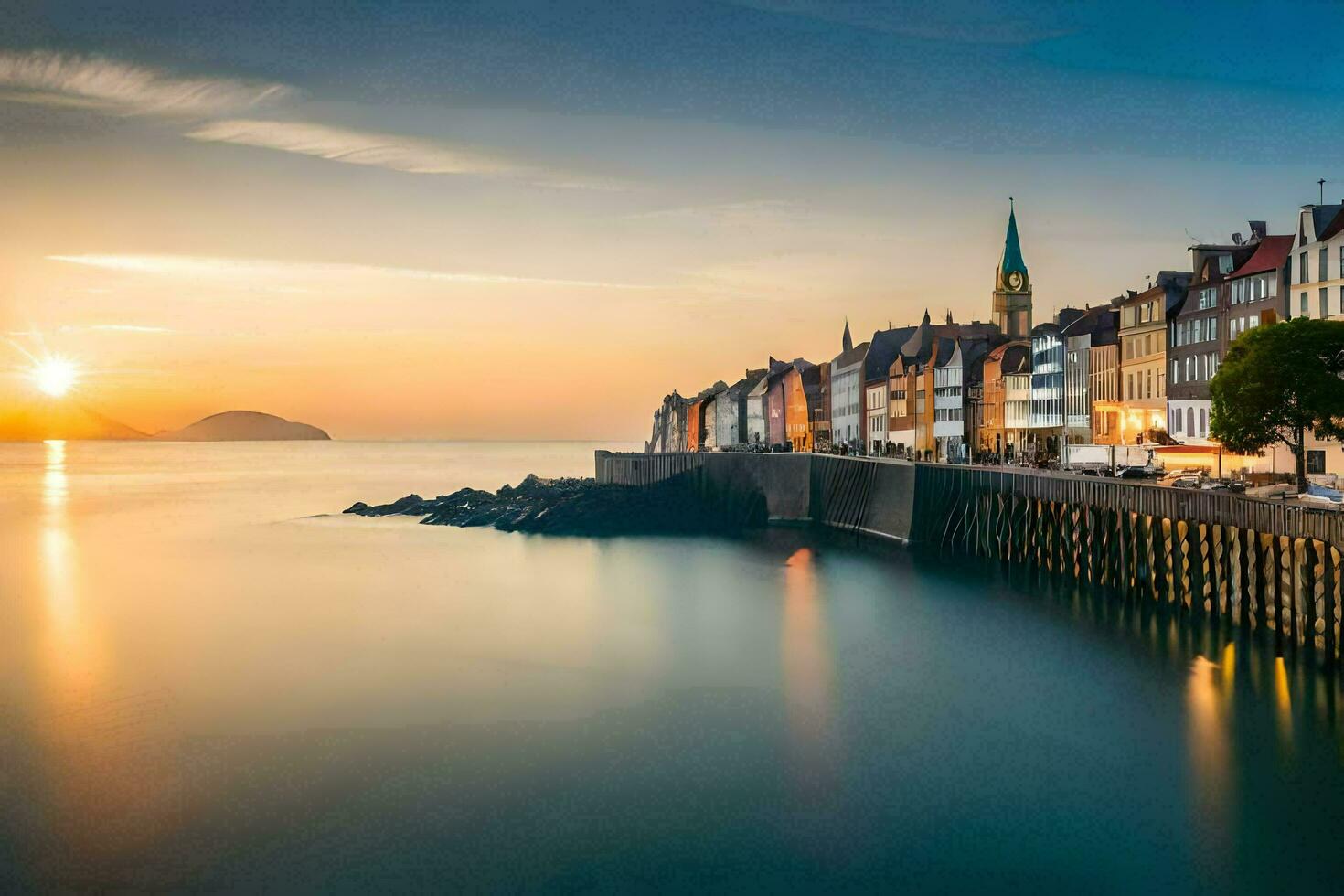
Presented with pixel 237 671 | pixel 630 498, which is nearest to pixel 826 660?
pixel 237 671

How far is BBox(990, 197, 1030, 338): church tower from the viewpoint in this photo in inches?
4385

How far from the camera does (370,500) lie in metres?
106

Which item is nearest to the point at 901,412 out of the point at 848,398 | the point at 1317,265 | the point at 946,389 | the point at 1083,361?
the point at 946,389

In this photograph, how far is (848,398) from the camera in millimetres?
113062

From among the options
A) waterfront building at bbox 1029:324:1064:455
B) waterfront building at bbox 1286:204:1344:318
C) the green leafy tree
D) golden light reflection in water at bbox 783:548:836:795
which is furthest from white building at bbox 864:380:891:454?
the green leafy tree

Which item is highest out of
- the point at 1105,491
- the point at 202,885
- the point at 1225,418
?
the point at 1225,418

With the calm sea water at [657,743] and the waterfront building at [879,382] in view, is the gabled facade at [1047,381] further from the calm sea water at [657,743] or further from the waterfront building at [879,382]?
the calm sea water at [657,743]

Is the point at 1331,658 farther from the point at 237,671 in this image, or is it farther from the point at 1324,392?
the point at 237,671

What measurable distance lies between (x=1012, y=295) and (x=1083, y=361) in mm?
39409

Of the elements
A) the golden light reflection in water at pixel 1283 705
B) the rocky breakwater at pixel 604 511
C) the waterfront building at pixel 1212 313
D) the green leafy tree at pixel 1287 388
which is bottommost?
the golden light reflection in water at pixel 1283 705

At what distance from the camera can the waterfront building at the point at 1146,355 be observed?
62.6 metres

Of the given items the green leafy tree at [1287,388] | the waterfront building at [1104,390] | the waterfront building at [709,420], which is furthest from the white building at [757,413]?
the green leafy tree at [1287,388]

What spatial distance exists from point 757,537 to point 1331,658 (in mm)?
43331

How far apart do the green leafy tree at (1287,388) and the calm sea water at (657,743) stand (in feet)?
27.8
